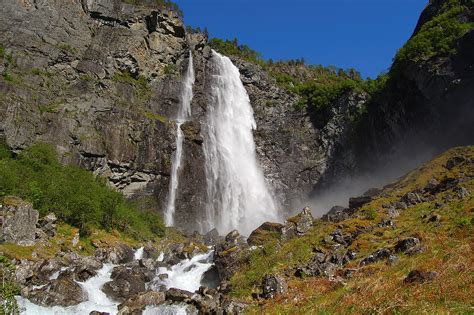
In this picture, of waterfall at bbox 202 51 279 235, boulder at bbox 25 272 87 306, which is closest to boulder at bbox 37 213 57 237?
boulder at bbox 25 272 87 306

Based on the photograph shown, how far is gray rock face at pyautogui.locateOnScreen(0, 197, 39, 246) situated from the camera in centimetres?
2605

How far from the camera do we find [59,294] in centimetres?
1978

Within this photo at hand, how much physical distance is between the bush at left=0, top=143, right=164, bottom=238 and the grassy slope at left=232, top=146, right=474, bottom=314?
18.4 meters

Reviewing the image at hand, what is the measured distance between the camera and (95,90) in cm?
4797

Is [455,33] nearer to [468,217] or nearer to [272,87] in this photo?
[272,87]

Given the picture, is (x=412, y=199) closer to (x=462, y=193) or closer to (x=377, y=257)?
(x=462, y=193)

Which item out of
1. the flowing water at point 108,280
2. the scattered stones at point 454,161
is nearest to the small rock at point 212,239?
the flowing water at point 108,280

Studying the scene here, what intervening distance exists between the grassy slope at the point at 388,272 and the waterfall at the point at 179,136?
25.2m

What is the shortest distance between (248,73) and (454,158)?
128 feet

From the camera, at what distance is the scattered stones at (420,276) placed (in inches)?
350

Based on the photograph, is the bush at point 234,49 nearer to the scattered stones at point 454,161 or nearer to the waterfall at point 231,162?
the waterfall at point 231,162

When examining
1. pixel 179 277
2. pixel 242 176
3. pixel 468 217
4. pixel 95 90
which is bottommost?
pixel 468 217

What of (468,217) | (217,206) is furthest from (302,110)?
(468,217)

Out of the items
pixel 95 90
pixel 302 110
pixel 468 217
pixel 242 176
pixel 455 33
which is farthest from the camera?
pixel 302 110
